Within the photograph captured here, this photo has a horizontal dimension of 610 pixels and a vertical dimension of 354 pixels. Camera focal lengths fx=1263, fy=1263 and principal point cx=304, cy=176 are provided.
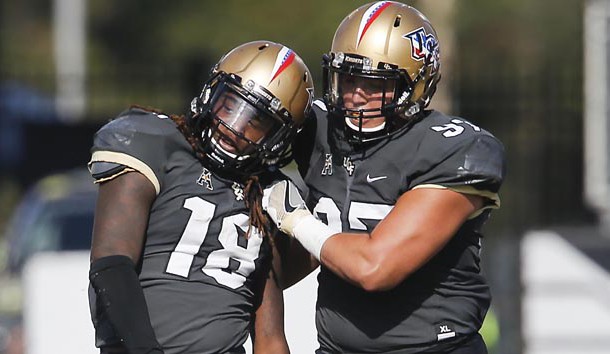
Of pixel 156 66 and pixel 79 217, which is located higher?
pixel 79 217

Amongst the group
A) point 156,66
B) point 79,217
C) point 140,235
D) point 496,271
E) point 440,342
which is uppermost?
point 140,235

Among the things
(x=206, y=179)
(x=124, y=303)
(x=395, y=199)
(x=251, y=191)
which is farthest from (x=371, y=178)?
(x=124, y=303)

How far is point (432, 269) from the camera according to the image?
3.85 metres

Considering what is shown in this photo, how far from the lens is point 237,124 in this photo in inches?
148

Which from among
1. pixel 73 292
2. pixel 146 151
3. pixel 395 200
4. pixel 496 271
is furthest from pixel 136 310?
pixel 496 271

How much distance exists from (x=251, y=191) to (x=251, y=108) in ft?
0.86

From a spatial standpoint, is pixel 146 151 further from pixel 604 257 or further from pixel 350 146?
pixel 604 257

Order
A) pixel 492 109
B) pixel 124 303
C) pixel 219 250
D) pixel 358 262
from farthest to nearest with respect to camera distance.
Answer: pixel 492 109 → pixel 219 250 → pixel 358 262 → pixel 124 303

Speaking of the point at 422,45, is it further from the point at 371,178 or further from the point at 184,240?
the point at 184,240

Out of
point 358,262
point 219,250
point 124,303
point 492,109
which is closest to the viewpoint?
point 124,303

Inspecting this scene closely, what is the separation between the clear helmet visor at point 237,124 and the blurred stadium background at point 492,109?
110 cm

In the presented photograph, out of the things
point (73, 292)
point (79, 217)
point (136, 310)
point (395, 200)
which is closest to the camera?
point (136, 310)

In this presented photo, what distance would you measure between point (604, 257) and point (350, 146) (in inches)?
117

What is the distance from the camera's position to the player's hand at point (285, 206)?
3.76 meters
